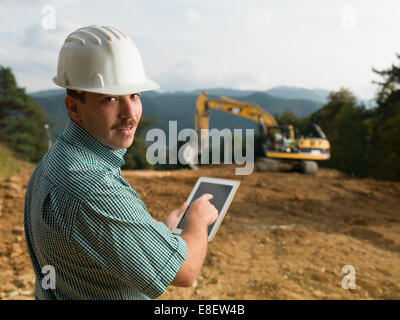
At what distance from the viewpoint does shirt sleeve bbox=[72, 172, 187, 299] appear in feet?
3.17

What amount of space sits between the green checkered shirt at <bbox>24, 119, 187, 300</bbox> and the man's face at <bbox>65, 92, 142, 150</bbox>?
4 centimetres

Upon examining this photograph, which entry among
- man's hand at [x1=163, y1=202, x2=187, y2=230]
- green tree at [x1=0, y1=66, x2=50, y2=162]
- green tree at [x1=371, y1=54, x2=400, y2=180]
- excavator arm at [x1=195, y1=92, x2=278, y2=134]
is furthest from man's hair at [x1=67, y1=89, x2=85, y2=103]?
green tree at [x1=0, y1=66, x2=50, y2=162]

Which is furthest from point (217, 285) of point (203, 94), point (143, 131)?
point (143, 131)

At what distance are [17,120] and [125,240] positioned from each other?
104ft

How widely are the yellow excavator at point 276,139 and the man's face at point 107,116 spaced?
39.1 feet

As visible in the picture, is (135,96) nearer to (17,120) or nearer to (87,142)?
(87,142)

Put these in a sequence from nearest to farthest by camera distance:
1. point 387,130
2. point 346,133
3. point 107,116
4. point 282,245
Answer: point 107,116, point 282,245, point 387,130, point 346,133

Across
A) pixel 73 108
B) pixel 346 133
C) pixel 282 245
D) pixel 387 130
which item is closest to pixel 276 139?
pixel 282 245

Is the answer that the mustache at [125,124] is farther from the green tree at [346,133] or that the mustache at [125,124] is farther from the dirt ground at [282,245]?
the green tree at [346,133]

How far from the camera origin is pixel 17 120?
28750 millimetres

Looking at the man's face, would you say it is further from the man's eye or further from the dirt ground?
the dirt ground

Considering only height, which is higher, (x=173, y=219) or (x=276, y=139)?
(x=173, y=219)

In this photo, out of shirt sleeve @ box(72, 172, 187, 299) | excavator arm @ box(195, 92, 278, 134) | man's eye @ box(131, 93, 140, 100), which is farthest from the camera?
excavator arm @ box(195, 92, 278, 134)
